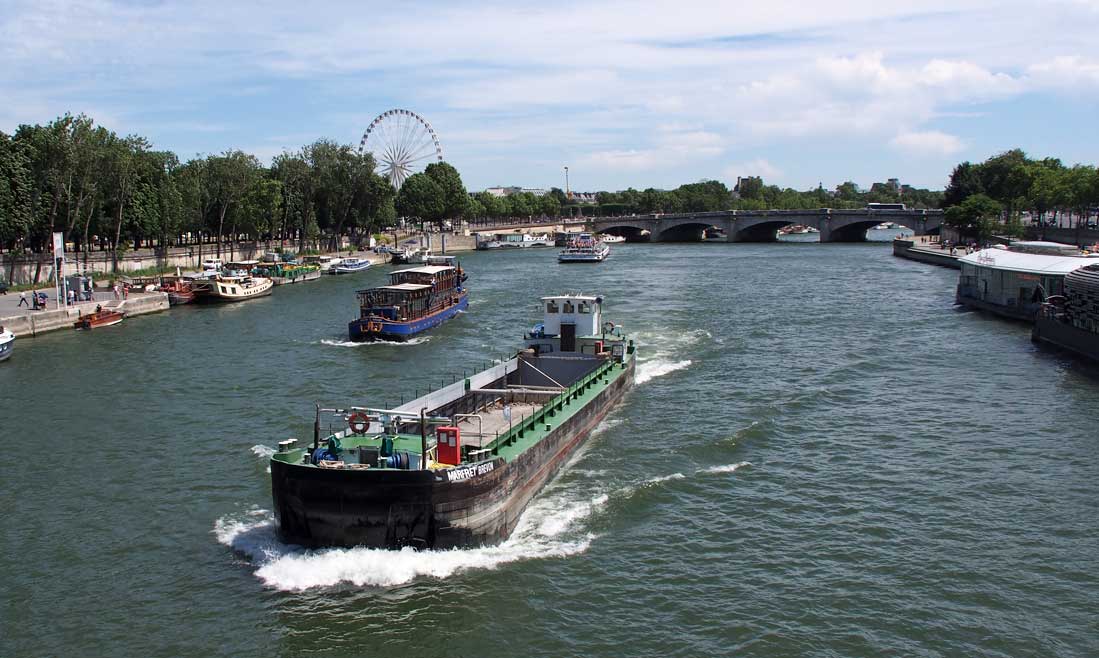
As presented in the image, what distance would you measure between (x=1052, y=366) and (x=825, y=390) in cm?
1425

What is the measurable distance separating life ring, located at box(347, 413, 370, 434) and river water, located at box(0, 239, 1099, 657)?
352cm

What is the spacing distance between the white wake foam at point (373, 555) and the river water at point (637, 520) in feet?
0.25

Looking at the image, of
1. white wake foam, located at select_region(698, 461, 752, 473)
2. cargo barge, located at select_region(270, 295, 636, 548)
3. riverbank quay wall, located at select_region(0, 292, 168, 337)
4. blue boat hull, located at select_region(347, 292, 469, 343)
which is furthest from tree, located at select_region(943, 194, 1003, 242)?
cargo barge, located at select_region(270, 295, 636, 548)

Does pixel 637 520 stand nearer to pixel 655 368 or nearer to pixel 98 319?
pixel 655 368

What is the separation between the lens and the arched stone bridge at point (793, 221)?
528 feet

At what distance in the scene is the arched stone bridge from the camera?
16088 centimetres

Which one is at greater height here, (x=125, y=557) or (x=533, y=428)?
(x=533, y=428)

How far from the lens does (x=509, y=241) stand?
7470 inches

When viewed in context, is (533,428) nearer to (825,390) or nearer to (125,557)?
(125,557)

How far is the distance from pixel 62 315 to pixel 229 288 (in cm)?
1988

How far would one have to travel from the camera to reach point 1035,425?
119 feet

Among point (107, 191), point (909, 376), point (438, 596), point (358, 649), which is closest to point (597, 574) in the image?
point (438, 596)

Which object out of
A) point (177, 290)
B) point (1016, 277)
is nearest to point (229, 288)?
point (177, 290)

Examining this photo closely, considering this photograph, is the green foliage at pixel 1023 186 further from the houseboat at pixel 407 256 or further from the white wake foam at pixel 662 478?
the white wake foam at pixel 662 478
